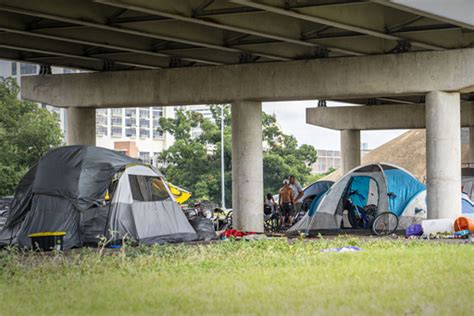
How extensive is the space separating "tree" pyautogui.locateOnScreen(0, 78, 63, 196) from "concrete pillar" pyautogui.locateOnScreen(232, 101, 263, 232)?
29391mm

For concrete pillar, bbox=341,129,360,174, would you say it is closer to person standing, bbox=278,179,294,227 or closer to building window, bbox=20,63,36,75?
person standing, bbox=278,179,294,227

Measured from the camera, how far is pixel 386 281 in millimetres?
14336

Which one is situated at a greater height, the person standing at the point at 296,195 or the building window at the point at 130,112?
the building window at the point at 130,112

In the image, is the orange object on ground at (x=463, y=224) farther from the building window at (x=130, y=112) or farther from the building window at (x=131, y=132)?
the building window at (x=130, y=112)

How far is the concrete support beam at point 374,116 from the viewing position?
48000 mm

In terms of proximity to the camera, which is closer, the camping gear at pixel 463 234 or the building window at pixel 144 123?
the camping gear at pixel 463 234

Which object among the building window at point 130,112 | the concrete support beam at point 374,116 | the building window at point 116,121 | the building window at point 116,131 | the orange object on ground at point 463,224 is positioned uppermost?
the building window at point 130,112

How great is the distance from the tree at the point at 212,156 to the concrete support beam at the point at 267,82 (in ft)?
148

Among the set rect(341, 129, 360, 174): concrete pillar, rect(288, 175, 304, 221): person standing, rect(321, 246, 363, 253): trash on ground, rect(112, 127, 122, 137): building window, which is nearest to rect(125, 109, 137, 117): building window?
rect(112, 127, 122, 137): building window

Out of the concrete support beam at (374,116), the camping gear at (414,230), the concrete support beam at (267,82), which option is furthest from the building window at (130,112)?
the camping gear at (414,230)

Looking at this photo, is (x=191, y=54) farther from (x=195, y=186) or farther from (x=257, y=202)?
(x=195, y=186)

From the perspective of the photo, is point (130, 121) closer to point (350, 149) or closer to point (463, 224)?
point (350, 149)

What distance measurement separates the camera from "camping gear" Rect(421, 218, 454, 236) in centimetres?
2794

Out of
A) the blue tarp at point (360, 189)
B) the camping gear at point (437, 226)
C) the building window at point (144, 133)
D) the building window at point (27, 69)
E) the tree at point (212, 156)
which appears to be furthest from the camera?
the building window at point (27, 69)
